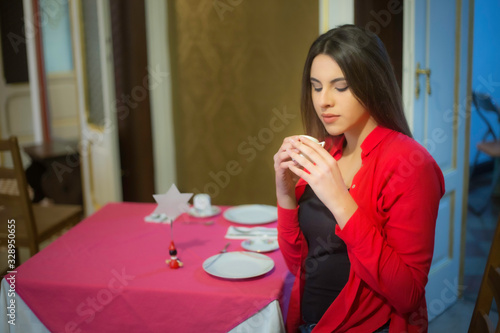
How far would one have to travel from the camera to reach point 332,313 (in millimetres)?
1415

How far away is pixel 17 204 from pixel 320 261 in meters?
1.73

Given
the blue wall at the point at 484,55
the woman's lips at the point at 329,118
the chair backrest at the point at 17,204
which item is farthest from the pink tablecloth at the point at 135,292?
the blue wall at the point at 484,55

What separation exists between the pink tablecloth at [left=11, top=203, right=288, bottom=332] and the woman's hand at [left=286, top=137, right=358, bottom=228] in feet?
1.12

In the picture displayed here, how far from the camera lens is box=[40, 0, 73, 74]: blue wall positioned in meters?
5.60

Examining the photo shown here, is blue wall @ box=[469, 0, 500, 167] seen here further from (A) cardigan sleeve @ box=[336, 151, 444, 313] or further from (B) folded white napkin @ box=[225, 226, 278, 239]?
(A) cardigan sleeve @ box=[336, 151, 444, 313]

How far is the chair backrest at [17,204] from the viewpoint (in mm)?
2471

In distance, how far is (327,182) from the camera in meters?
1.29

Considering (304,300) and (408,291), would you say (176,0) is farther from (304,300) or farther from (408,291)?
(408,291)

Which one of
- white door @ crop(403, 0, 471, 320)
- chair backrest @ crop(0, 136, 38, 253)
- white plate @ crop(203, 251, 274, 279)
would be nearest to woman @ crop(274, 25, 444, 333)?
white plate @ crop(203, 251, 274, 279)

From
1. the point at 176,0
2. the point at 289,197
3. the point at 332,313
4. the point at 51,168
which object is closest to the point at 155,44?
the point at 176,0

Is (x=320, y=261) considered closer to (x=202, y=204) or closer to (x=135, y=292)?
(x=135, y=292)

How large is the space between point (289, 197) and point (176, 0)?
8.39 ft

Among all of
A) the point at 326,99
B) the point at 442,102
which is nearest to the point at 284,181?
the point at 326,99

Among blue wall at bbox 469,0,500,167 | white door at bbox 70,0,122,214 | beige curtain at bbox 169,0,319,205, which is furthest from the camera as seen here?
blue wall at bbox 469,0,500,167
